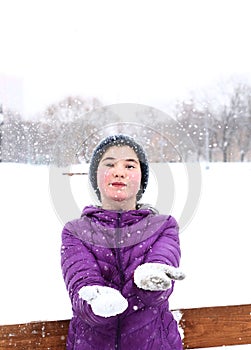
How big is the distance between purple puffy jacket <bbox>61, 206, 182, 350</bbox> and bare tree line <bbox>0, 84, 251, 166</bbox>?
0.23m

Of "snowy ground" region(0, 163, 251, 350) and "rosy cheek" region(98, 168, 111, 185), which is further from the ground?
"rosy cheek" region(98, 168, 111, 185)

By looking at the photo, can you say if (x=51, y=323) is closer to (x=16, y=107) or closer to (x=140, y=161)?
(x=140, y=161)

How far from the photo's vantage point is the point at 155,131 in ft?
3.34

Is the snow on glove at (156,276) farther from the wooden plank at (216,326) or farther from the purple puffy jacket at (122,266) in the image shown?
the wooden plank at (216,326)

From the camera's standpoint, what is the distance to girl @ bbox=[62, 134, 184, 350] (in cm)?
70

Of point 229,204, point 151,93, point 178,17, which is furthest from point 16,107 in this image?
point 178,17

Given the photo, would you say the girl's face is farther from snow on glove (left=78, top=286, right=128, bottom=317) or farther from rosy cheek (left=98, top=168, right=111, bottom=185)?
snow on glove (left=78, top=286, right=128, bottom=317)

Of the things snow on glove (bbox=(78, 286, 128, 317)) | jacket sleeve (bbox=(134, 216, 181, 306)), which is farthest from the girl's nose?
snow on glove (bbox=(78, 286, 128, 317))

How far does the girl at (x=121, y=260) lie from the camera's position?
0.70 m

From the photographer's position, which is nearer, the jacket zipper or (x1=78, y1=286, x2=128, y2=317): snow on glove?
(x1=78, y1=286, x2=128, y2=317): snow on glove

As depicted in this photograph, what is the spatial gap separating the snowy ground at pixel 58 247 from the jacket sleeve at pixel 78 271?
186 millimetres

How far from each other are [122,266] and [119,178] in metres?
0.15

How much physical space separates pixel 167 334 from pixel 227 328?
1.36 ft

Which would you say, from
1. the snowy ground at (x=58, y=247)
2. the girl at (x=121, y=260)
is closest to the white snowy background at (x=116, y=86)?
the snowy ground at (x=58, y=247)
